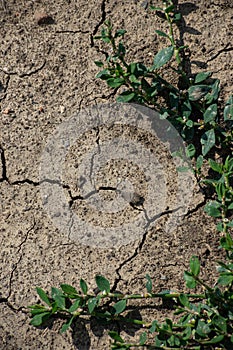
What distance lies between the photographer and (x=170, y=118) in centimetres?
245

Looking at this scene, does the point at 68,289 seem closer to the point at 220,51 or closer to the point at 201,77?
the point at 201,77

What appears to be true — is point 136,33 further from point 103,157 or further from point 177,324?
point 177,324

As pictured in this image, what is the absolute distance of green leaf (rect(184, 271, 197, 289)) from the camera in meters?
2.23

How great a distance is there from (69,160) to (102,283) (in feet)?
1.64

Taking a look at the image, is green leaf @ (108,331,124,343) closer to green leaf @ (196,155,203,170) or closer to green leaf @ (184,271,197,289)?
green leaf @ (184,271,197,289)

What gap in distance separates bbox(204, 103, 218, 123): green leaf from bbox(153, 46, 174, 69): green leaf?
9.1 inches

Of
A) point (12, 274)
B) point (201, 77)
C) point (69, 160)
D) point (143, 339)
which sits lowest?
point (143, 339)

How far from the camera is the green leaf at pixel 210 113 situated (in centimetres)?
239

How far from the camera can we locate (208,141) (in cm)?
241

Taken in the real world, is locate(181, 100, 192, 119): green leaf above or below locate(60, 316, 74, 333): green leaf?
above

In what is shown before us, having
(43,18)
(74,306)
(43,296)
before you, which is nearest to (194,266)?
(74,306)

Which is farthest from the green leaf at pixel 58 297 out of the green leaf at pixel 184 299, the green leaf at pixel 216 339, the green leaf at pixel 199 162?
the green leaf at pixel 199 162

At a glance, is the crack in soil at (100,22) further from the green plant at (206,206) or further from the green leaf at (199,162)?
the green leaf at (199,162)

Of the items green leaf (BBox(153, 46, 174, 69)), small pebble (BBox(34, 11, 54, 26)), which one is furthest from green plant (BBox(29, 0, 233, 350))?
small pebble (BBox(34, 11, 54, 26))
